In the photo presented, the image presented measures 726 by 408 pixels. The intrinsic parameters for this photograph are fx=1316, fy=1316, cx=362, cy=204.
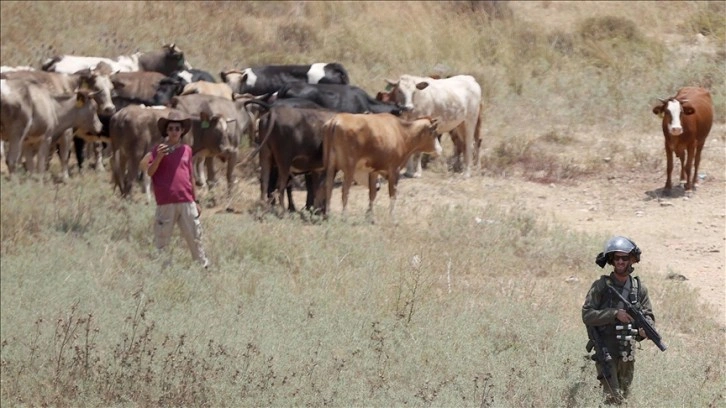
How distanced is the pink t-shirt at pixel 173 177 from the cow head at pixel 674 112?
6437mm

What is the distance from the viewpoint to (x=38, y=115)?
1792 centimetres

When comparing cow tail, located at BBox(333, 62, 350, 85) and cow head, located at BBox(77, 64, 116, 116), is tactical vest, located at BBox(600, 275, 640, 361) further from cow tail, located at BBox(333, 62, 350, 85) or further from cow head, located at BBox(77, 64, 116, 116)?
cow tail, located at BBox(333, 62, 350, 85)

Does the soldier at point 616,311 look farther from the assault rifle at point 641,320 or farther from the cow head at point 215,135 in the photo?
the cow head at point 215,135

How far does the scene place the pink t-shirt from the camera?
12.9m

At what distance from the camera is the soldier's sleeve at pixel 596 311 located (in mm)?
8258

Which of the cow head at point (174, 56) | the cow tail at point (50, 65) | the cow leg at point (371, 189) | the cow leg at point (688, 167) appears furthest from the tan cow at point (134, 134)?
the cow leg at point (688, 167)

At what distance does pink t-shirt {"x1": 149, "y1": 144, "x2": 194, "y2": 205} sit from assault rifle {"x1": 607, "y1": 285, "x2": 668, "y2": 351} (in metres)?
5.77

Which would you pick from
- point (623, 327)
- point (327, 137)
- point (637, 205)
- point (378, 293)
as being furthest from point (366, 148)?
point (623, 327)

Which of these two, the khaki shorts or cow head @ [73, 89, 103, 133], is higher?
the khaki shorts

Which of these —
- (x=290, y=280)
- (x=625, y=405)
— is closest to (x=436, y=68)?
(x=290, y=280)

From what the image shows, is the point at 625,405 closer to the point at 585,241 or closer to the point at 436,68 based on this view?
the point at 585,241

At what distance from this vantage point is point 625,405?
342 inches

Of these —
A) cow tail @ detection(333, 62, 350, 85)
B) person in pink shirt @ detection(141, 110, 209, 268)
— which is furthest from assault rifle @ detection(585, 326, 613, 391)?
cow tail @ detection(333, 62, 350, 85)

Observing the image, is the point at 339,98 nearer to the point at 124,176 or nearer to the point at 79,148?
the point at 124,176
